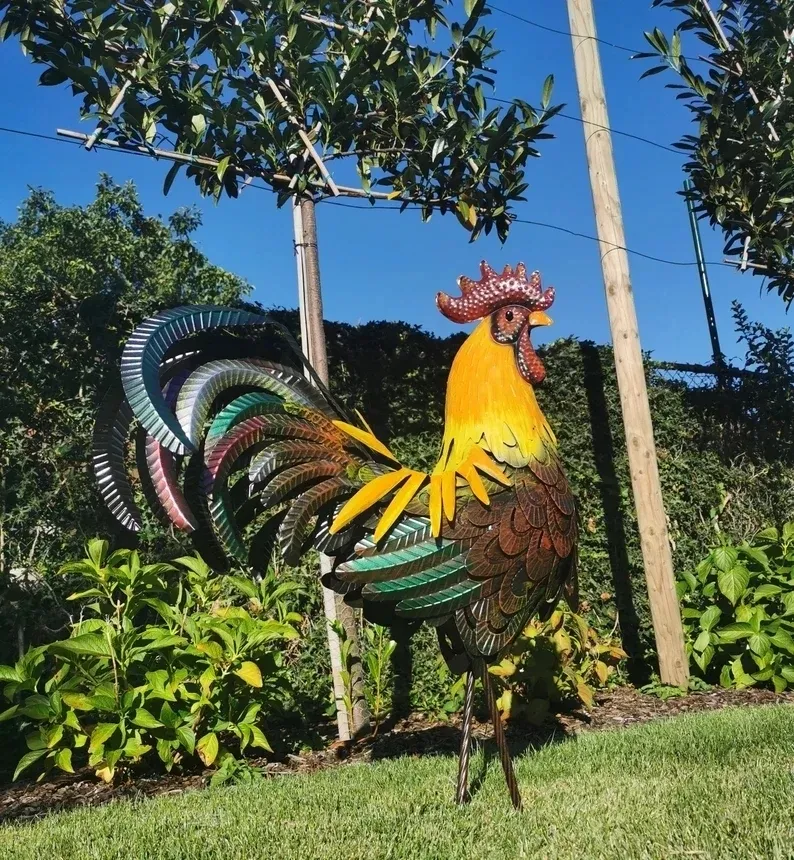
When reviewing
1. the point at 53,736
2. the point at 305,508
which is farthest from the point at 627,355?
the point at 53,736

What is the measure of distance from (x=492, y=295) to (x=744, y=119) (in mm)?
3314

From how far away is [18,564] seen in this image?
14.2 ft

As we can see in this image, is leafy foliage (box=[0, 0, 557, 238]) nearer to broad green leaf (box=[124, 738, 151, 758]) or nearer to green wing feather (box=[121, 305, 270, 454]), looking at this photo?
green wing feather (box=[121, 305, 270, 454])

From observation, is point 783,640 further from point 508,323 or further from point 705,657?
point 508,323

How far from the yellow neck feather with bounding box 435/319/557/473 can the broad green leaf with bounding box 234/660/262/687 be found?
59.0 inches

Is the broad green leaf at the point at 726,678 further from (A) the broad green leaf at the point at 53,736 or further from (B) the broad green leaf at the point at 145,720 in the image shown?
(A) the broad green leaf at the point at 53,736

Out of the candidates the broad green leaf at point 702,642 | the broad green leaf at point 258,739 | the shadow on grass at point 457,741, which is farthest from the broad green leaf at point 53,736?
the broad green leaf at point 702,642

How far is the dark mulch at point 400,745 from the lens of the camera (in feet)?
11.6

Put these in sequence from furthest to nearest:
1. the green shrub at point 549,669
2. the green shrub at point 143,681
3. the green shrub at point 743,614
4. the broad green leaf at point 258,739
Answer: the green shrub at point 743,614 → the green shrub at point 549,669 → the broad green leaf at point 258,739 → the green shrub at point 143,681

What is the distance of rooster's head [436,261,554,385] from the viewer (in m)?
3.06

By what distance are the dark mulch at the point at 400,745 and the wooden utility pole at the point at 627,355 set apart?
1.15ft

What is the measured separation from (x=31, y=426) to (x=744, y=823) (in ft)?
13.4

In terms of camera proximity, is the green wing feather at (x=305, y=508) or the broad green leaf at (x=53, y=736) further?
the broad green leaf at (x=53, y=736)

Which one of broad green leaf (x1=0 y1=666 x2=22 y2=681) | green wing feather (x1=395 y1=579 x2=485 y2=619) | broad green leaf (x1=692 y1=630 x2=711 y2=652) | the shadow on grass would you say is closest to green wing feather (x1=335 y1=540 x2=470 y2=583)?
green wing feather (x1=395 y1=579 x2=485 y2=619)
